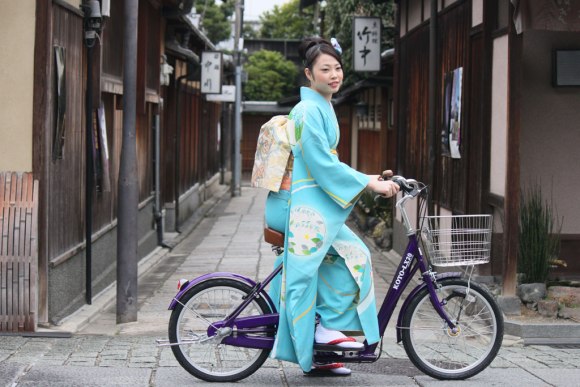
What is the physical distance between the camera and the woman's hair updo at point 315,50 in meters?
6.50

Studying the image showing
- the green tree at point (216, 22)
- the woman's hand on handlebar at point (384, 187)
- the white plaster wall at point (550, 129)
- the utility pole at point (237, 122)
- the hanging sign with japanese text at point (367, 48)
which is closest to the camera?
the woman's hand on handlebar at point (384, 187)

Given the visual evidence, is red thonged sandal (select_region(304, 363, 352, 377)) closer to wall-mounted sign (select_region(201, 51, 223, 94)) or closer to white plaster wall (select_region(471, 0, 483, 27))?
white plaster wall (select_region(471, 0, 483, 27))

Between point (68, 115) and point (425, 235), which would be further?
point (68, 115)

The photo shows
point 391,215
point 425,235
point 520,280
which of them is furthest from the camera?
point 391,215

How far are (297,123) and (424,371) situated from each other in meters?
1.91

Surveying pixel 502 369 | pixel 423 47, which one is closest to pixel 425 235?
pixel 502 369

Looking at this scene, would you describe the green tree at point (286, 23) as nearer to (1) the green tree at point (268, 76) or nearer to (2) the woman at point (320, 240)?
(1) the green tree at point (268, 76)

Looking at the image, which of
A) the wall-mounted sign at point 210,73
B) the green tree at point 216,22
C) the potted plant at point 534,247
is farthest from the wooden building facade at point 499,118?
the green tree at point 216,22

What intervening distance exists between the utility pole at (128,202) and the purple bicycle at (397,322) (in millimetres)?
2999

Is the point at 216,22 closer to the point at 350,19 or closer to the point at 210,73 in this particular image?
the point at 350,19

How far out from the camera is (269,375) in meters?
6.90

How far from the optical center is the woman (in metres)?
6.29

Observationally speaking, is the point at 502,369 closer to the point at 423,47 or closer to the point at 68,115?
the point at 68,115

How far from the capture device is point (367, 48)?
763 inches
